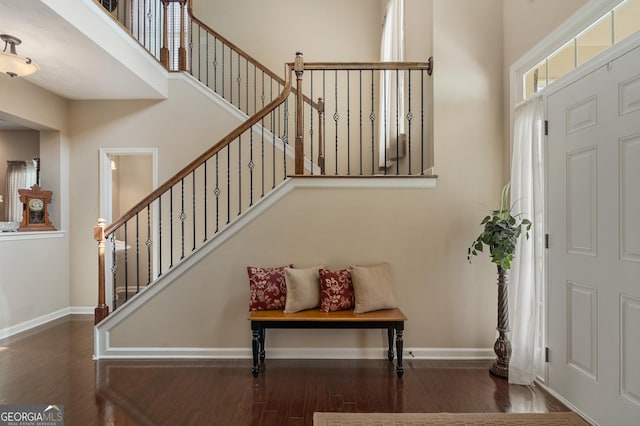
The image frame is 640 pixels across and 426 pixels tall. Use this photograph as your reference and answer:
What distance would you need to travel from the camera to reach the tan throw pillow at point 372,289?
3154 mm

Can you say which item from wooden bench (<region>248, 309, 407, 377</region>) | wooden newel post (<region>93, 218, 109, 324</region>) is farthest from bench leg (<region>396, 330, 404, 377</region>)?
wooden newel post (<region>93, 218, 109, 324</region>)

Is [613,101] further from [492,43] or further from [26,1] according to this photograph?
[26,1]

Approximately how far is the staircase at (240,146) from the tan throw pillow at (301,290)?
72cm

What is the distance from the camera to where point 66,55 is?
363cm

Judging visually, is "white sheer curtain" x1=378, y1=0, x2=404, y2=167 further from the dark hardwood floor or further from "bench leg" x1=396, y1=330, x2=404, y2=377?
the dark hardwood floor

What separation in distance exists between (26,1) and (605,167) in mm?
4141

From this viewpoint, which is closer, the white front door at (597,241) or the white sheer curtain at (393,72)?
the white front door at (597,241)

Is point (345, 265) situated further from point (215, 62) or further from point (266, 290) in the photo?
point (215, 62)

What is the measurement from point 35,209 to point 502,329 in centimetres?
543

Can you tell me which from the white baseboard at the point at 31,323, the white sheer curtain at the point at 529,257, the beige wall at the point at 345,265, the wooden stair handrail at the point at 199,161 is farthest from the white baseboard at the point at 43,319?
the white sheer curtain at the point at 529,257

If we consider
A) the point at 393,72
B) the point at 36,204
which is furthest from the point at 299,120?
the point at 36,204

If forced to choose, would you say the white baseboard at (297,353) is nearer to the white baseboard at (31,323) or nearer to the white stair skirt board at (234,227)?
the white stair skirt board at (234,227)

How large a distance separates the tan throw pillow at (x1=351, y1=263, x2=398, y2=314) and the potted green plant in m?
0.80

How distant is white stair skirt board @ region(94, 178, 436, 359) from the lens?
3.39 metres
